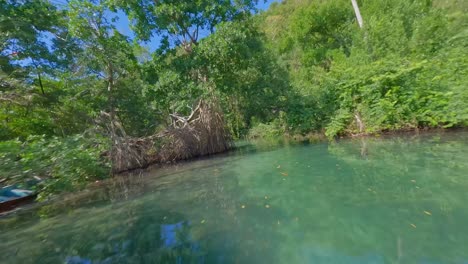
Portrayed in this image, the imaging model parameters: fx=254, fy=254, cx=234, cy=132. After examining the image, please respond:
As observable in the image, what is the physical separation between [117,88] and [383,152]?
35.7ft

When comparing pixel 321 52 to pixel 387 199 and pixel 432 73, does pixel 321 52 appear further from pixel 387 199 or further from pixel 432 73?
A: pixel 387 199

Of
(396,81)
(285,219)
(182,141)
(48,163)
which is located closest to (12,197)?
(48,163)

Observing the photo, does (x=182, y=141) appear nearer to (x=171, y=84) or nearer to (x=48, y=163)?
(x=171, y=84)

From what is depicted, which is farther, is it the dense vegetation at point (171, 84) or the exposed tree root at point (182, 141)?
the exposed tree root at point (182, 141)

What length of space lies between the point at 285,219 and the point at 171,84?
8.49m

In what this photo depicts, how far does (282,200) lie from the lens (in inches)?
157

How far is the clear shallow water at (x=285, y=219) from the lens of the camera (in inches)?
95.3

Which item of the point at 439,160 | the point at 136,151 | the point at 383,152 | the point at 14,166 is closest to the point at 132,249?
the point at 14,166

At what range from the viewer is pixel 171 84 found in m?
10.5

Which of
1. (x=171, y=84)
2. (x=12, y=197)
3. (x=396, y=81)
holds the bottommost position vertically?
(x=12, y=197)

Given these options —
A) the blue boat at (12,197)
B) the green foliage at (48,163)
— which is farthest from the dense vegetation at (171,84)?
the blue boat at (12,197)

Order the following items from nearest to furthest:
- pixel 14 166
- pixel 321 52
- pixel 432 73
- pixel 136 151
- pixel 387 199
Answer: pixel 387 199
pixel 14 166
pixel 432 73
pixel 136 151
pixel 321 52

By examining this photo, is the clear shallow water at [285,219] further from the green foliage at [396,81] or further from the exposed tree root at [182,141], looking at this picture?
the exposed tree root at [182,141]

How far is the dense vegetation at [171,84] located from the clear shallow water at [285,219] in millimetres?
2251
